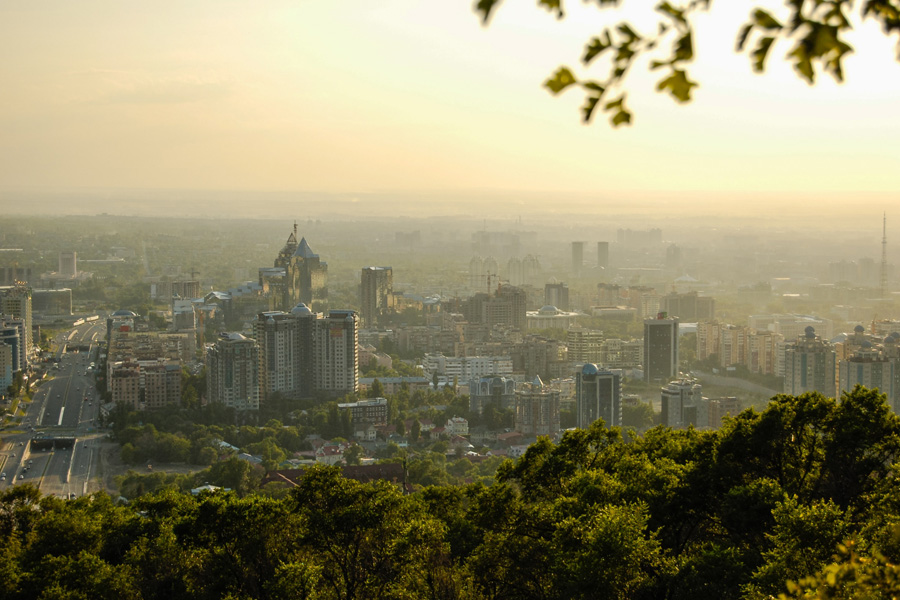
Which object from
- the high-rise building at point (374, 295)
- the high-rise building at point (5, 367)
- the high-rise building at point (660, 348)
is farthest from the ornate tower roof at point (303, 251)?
the high-rise building at point (660, 348)

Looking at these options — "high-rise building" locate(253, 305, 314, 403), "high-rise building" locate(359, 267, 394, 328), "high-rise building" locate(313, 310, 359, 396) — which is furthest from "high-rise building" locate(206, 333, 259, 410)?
"high-rise building" locate(359, 267, 394, 328)

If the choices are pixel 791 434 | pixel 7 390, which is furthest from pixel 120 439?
pixel 791 434

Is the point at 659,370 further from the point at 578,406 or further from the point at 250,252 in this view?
the point at 250,252

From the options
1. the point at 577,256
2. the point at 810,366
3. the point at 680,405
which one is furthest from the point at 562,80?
the point at 577,256

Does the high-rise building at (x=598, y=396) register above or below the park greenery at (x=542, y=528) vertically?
below

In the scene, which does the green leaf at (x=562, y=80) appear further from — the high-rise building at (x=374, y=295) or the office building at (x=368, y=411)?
the high-rise building at (x=374, y=295)

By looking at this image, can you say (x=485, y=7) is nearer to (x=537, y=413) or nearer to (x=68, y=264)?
(x=537, y=413)
